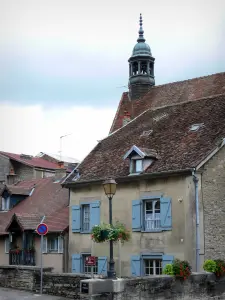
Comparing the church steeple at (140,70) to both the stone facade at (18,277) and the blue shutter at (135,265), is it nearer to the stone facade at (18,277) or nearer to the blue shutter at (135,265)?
the blue shutter at (135,265)

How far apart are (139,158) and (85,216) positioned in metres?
4.41

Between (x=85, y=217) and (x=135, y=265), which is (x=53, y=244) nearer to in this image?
(x=85, y=217)

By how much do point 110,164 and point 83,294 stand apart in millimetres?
11038

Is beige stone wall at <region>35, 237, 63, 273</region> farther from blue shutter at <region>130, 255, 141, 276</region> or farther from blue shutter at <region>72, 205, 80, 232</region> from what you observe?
blue shutter at <region>130, 255, 141, 276</region>

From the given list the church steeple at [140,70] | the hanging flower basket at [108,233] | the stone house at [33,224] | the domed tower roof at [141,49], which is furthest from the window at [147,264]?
the domed tower roof at [141,49]

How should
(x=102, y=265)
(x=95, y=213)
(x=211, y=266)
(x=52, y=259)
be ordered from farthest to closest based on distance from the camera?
(x=52, y=259) → (x=95, y=213) → (x=102, y=265) → (x=211, y=266)

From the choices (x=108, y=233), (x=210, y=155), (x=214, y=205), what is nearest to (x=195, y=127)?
(x=210, y=155)

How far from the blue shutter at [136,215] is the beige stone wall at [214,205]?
114 inches

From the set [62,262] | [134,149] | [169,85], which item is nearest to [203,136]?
[134,149]

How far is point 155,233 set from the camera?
22359mm

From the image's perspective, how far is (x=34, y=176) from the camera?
44031mm

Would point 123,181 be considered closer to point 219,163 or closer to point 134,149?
point 134,149

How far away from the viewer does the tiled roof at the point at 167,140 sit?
74.4 ft

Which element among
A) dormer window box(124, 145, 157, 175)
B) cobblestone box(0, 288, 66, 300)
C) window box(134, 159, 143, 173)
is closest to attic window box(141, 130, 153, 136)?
dormer window box(124, 145, 157, 175)
